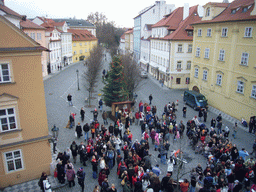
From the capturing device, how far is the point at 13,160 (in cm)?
1171

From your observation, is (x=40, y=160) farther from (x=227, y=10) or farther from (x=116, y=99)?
(x=227, y=10)

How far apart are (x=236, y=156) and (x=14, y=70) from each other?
45.0 feet

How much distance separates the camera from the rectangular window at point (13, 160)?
11.6m

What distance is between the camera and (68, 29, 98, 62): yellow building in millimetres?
67125

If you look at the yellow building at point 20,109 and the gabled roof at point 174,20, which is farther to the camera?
the gabled roof at point 174,20

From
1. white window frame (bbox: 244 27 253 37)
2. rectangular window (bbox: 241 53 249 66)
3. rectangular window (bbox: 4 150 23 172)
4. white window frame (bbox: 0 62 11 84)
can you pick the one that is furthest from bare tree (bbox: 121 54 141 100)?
white window frame (bbox: 0 62 11 84)

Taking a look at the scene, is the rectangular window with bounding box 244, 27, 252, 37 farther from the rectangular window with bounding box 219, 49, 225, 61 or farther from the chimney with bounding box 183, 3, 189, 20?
Answer: the chimney with bounding box 183, 3, 189, 20

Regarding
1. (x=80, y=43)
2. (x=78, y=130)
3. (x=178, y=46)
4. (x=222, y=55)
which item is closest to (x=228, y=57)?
(x=222, y=55)

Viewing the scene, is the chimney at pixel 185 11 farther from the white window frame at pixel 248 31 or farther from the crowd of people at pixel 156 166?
the crowd of people at pixel 156 166

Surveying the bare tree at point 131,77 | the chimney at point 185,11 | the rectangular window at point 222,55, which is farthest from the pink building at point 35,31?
the rectangular window at point 222,55

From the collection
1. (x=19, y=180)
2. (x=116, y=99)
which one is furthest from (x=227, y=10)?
(x=19, y=180)

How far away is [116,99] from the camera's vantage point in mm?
22672

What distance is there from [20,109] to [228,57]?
2129 centimetres

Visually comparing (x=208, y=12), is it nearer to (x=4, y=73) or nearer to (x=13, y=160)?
(x=4, y=73)
